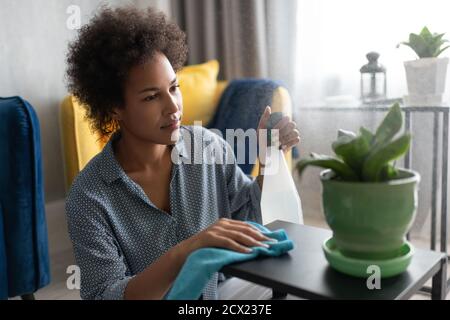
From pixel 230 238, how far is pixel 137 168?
1.37 ft

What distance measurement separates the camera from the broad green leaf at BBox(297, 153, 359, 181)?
0.58 metres

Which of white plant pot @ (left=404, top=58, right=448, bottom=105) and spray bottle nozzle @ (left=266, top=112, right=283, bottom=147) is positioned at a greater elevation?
white plant pot @ (left=404, top=58, right=448, bottom=105)

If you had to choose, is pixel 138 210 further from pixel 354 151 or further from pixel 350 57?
pixel 350 57

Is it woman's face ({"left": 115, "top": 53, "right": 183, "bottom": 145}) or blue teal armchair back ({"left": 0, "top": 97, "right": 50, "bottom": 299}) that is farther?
blue teal armchair back ({"left": 0, "top": 97, "right": 50, "bottom": 299})

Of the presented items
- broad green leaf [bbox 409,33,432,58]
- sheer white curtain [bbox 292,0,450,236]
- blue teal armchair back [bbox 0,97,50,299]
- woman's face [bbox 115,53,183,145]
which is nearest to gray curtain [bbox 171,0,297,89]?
sheer white curtain [bbox 292,0,450,236]

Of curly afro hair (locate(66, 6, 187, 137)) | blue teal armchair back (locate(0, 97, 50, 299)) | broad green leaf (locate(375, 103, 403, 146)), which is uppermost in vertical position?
curly afro hair (locate(66, 6, 187, 137))

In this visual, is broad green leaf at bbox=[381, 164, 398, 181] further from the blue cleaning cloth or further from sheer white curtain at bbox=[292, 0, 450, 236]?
sheer white curtain at bbox=[292, 0, 450, 236]

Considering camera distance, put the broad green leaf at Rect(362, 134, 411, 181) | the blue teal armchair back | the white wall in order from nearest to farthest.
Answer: the broad green leaf at Rect(362, 134, 411, 181) < the blue teal armchair back < the white wall

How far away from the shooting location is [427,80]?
147 centimetres

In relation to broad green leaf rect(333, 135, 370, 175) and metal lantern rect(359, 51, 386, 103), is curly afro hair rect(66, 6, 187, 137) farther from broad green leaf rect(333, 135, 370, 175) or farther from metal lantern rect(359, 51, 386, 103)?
metal lantern rect(359, 51, 386, 103)

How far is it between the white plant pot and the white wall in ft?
3.99

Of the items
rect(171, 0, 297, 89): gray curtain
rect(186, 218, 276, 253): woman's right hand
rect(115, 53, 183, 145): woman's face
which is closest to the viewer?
rect(186, 218, 276, 253): woman's right hand

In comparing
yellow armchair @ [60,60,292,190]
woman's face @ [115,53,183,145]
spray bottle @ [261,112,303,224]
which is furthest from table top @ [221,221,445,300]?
yellow armchair @ [60,60,292,190]

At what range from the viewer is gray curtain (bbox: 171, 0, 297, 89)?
7.32 ft
